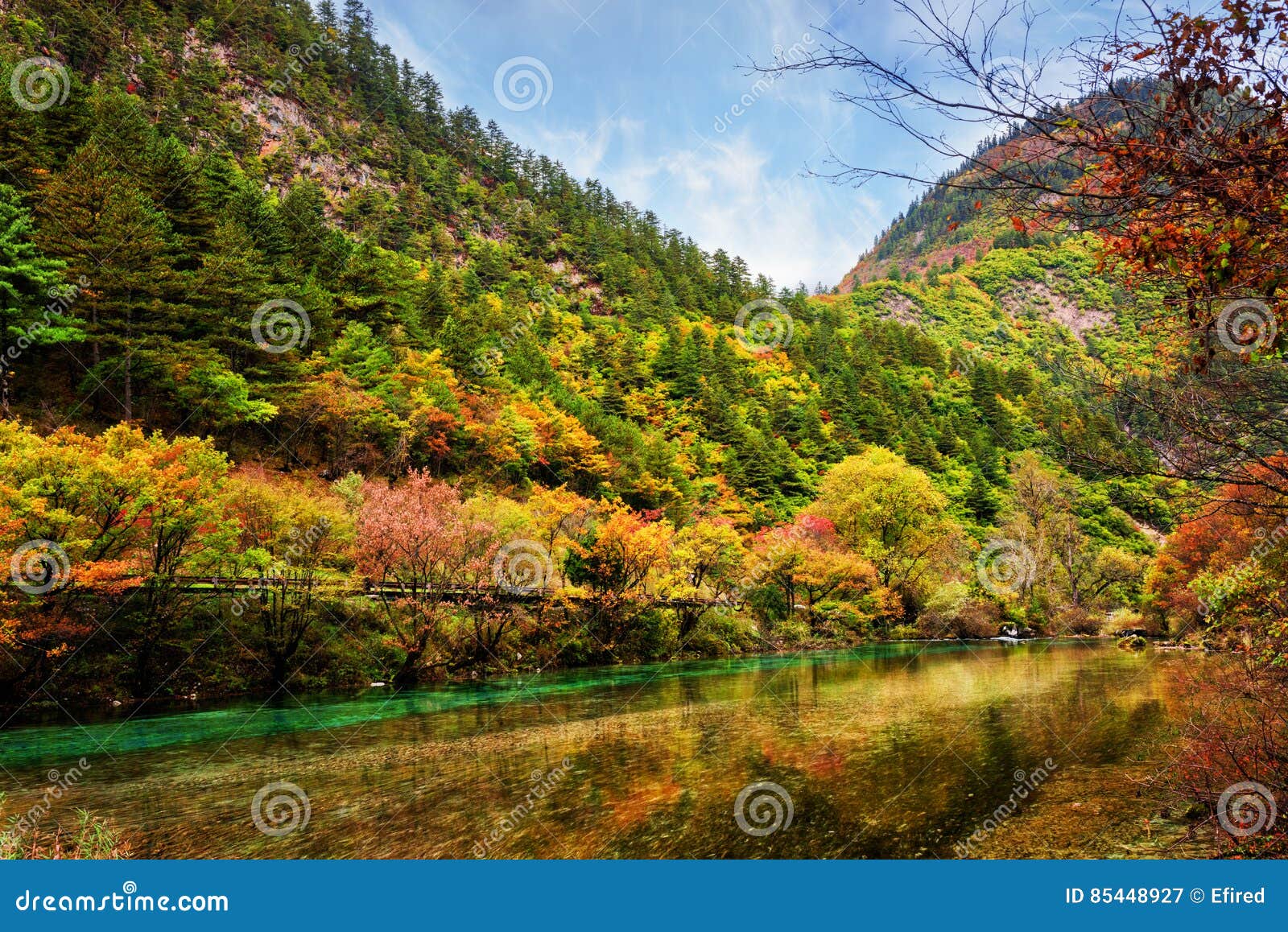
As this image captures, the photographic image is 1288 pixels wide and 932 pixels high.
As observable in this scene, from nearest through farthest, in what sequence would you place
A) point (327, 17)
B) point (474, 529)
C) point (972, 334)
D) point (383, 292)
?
point (474, 529), point (383, 292), point (327, 17), point (972, 334)

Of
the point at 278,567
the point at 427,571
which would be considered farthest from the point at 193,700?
the point at 427,571

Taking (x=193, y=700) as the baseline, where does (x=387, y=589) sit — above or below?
above

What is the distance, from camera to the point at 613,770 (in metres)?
10.9

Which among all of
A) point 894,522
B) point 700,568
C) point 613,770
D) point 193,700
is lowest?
point 193,700

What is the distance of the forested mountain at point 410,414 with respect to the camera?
17.3m

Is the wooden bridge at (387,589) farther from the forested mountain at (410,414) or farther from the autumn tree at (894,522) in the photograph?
the autumn tree at (894,522)

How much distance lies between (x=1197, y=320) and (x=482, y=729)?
14.2m

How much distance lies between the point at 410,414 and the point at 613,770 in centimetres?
Answer: 2707

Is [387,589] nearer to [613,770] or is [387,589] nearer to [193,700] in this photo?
[193,700]

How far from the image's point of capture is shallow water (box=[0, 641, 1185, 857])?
7.79 m

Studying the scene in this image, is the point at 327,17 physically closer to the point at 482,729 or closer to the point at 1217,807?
the point at 482,729

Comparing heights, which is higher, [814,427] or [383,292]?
[383,292]

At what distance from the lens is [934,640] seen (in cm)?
3853

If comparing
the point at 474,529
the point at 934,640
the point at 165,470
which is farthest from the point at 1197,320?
the point at 934,640
